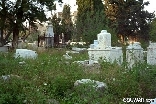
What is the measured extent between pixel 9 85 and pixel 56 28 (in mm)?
29891

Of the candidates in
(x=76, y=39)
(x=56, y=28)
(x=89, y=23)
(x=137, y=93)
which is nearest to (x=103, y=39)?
(x=137, y=93)

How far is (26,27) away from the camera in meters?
27.6

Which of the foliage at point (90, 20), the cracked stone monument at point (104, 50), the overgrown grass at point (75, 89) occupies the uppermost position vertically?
the foliage at point (90, 20)

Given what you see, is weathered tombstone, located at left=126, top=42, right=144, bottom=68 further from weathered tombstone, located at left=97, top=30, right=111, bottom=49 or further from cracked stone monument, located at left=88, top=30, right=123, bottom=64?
weathered tombstone, located at left=97, top=30, right=111, bottom=49

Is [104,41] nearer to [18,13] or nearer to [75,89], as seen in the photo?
[75,89]

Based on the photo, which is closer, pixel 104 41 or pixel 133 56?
pixel 133 56

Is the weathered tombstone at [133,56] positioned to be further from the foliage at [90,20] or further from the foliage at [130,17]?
the foliage at [130,17]

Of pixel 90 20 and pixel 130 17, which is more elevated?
pixel 130 17

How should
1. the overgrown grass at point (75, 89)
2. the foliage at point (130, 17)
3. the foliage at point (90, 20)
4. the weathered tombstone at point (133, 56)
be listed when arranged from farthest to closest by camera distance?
the foliage at point (130, 17) < the foliage at point (90, 20) < the weathered tombstone at point (133, 56) < the overgrown grass at point (75, 89)

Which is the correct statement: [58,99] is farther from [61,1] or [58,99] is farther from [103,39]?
[61,1]

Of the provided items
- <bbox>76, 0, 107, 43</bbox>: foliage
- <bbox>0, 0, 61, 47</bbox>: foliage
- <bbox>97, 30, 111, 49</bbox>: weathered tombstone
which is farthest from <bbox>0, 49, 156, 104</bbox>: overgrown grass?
<bbox>0, 0, 61, 47</bbox>: foliage

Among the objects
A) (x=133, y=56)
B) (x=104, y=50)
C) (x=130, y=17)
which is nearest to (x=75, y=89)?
(x=133, y=56)

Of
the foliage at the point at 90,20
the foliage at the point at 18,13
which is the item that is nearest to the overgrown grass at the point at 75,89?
the foliage at the point at 90,20

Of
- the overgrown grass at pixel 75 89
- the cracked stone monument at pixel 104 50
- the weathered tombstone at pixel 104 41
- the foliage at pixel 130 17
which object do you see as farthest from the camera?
the foliage at pixel 130 17
